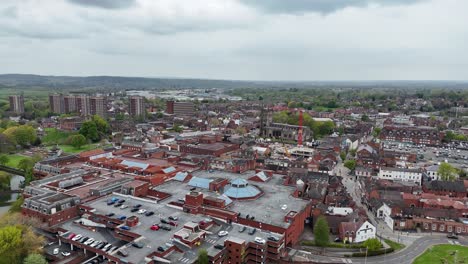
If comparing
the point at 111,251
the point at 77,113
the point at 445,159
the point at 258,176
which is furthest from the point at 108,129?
the point at 445,159

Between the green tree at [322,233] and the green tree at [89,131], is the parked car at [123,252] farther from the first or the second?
the green tree at [89,131]

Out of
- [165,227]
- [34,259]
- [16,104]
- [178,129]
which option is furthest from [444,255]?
[16,104]

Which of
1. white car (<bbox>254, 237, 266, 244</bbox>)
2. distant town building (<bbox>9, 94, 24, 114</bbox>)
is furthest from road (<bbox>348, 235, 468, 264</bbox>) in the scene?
distant town building (<bbox>9, 94, 24, 114</bbox>)

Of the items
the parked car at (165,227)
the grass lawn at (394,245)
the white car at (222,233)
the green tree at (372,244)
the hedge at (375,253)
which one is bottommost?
the grass lawn at (394,245)

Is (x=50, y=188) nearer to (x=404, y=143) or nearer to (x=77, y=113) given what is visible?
(x=404, y=143)

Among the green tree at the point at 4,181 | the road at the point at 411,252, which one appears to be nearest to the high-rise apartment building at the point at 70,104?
the green tree at the point at 4,181
